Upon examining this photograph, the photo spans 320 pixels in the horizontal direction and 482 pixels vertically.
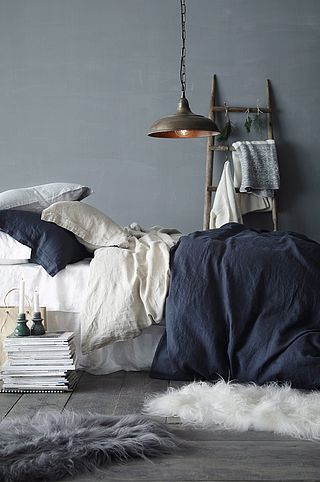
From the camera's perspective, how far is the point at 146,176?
20.6 ft

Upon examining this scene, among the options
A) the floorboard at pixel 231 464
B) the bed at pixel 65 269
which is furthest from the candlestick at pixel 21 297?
the floorboard at pixel 231 464

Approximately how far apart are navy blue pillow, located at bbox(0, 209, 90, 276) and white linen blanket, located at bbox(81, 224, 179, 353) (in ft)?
0.55

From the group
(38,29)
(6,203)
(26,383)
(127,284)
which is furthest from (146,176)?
(26,383)

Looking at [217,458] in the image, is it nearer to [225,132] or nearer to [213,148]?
[213,148]

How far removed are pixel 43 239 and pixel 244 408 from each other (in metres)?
1.47

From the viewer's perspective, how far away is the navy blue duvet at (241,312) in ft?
11.0

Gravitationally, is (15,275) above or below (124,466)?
above

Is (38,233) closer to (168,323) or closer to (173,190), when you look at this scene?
(168,323)

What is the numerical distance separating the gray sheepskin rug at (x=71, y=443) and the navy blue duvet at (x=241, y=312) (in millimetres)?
782

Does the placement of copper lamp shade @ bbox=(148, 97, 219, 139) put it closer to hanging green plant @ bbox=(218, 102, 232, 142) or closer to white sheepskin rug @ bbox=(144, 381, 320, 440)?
white sheepskin rug @ bbox=(144, 381, 320, 440)

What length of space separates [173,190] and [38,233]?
2.56 meters

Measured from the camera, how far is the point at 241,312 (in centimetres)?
344

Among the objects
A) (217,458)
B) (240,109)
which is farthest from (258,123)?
(217,458)

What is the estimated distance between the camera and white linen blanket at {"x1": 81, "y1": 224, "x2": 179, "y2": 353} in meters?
3.58
